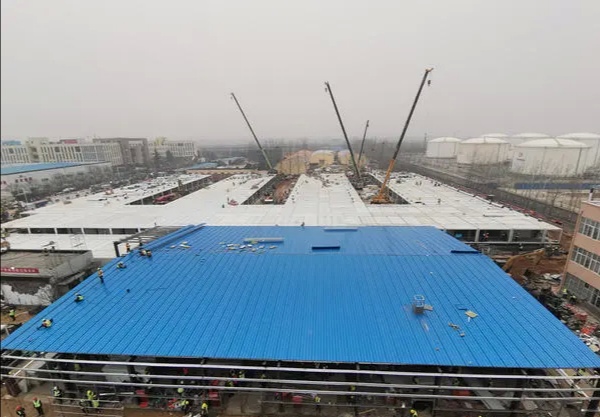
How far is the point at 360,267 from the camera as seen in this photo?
48.5ft

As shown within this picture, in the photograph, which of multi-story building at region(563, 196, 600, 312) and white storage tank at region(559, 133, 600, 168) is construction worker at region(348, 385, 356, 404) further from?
white storage tank at region(559, 133, 600, 168)

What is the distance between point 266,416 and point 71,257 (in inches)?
655

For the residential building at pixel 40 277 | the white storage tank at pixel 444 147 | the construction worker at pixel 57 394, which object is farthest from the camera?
the white storage tank at pixel 444 147

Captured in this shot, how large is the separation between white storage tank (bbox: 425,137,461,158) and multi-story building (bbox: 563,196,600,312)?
8668 cm

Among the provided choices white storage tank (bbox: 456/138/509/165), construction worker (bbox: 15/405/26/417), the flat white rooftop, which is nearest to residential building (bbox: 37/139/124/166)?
the flat white rooftop

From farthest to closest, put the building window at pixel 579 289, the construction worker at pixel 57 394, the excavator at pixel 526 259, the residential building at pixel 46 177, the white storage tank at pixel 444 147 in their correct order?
1. the white storage tank at pixel 444 147
2. the residential building at pixel 46 177
3. the excavator at pixel 526 259
4. the building window at pixel 579 289
5. the construction worker at pixel 57 394

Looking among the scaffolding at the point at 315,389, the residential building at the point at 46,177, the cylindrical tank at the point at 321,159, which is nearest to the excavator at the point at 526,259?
the scaffolding at the point at 315,389

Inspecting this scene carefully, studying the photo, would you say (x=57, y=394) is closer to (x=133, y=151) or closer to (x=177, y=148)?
(x=133, y=151)

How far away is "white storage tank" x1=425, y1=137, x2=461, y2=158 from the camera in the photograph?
312 feet

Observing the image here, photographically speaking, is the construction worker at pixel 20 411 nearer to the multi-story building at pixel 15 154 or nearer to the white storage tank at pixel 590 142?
the white storage tank at pixel 590 142

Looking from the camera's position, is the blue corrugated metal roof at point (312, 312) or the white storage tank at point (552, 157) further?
the white storage tank at point (552, 157)

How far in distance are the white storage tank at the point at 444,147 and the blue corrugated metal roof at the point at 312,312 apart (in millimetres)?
91388

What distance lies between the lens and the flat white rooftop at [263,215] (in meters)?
23.9

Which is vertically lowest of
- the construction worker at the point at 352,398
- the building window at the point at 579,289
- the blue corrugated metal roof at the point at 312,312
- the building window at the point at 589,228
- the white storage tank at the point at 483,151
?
the construction worker at the point at 352,398
